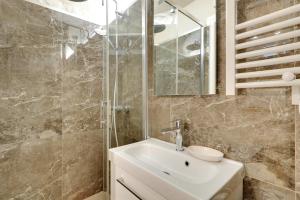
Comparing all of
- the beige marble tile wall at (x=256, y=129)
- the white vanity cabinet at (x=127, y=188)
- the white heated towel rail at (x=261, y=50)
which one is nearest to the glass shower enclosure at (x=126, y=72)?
the white vanity cabinet at (x=127, y=188)

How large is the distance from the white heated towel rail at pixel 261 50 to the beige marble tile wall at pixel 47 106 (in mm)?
1247

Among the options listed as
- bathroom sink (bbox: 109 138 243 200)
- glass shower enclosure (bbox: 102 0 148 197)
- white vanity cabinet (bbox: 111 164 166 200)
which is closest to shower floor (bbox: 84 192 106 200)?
glass shower enclosure (bbox: 102 0 148 197)

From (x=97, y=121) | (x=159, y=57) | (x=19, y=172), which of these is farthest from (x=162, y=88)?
(x=19, y=172)

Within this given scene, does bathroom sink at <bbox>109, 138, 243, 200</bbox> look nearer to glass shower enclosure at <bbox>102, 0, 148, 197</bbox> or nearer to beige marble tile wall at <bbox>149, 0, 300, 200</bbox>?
beige marble tile wall at <bbox>149, 0, 300, 200</bbox>

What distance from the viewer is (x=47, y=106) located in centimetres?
134

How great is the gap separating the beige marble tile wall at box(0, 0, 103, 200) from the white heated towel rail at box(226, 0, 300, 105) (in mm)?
1247

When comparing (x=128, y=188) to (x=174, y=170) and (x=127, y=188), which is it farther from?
(x=174, y=170)

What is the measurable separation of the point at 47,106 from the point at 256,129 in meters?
1.50

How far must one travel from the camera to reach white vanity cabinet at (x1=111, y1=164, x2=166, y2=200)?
0.82m

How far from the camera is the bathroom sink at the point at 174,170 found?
0.67 metres

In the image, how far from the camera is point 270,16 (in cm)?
74

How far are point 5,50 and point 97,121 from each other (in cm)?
91

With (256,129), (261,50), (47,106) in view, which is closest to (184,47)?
(261,50)

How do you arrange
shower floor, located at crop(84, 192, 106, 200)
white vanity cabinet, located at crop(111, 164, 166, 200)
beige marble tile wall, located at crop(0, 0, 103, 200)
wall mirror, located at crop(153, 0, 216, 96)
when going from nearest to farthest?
white vanity cabinet, located at crop(111, 164, 166, 200) < wall mirror, located at crop(153, 0, 216, 96) < beige marble tile wall, located at crop(0, 0, 103, 200) < shower floor, located at crop(84, 192, 106, 200)
